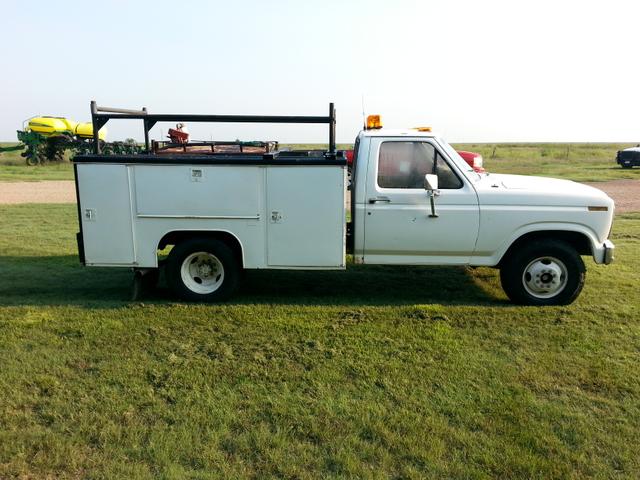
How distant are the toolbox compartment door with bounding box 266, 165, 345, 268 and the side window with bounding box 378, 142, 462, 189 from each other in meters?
0.55

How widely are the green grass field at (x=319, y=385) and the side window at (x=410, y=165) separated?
1399 mm

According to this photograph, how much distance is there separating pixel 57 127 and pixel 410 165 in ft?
Answer: 107

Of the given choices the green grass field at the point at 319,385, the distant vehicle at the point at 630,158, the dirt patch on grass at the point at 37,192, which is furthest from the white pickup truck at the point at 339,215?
the distant vehicle at the point at 630,158

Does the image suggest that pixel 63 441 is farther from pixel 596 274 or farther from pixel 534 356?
pixel 596 274

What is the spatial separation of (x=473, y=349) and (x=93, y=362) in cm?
333

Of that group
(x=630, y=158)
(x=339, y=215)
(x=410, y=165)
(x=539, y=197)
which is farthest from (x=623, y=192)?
(x=339, y=215)

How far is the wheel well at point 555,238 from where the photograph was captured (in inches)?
239

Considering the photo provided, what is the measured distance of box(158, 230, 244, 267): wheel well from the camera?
614 cm

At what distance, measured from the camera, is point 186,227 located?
6004 mm

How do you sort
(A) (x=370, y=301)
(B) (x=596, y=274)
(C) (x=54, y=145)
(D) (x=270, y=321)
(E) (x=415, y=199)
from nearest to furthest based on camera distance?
(D) (x=270, y=321), (E) (x=415, y=199), (A) (x=370, y=301), (B) (x=596, y=274), (C) (x=54, y=145)

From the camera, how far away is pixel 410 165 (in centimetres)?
604

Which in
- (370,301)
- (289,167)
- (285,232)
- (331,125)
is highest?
(331,125)

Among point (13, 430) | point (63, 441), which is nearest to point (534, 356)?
point (63, 441)

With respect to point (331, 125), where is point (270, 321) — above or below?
below
